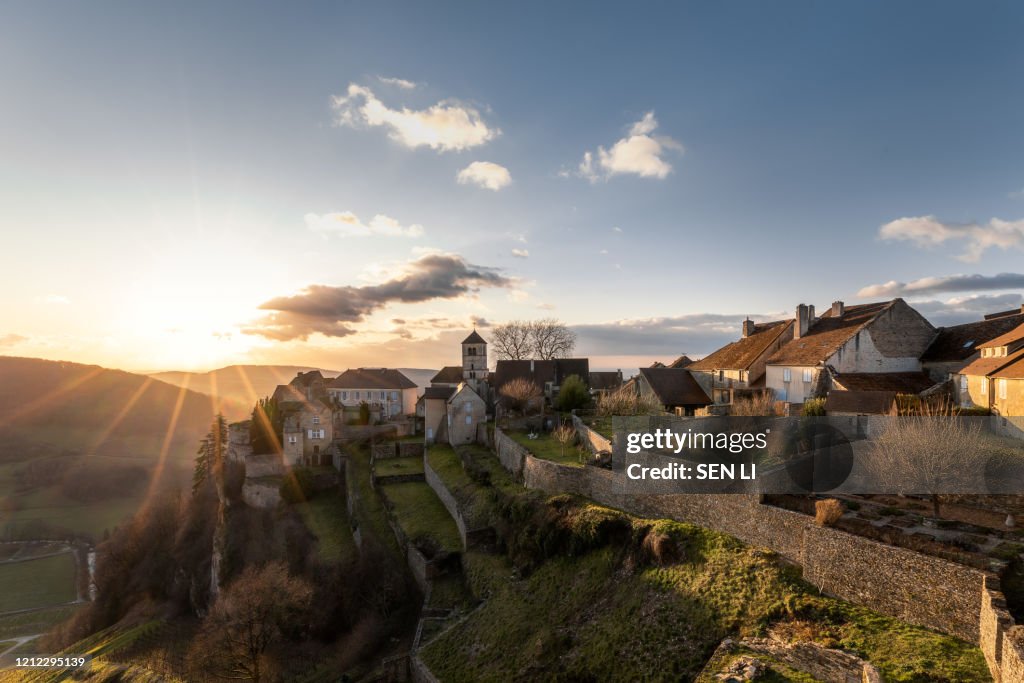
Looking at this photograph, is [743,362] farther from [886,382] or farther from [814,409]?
[814,409]

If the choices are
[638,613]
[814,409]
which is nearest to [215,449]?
[638,613]

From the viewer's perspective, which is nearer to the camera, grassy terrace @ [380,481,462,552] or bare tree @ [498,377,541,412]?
grassy terrace @ [380,481,462,552]

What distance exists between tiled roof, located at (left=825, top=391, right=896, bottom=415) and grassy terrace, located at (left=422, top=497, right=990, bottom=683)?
1522cm

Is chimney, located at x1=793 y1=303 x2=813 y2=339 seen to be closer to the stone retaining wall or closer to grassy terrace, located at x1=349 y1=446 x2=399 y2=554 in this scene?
the stone retaining wall

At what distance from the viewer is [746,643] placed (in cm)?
1221

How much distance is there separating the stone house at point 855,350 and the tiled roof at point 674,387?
5.34 meters

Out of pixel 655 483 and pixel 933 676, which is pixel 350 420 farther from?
pixel 933 676

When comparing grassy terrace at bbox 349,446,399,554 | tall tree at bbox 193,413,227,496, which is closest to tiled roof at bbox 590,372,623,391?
grassy terrace at bbox 349,446,399,554

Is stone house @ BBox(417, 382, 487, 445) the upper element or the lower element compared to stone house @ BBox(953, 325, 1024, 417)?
lower

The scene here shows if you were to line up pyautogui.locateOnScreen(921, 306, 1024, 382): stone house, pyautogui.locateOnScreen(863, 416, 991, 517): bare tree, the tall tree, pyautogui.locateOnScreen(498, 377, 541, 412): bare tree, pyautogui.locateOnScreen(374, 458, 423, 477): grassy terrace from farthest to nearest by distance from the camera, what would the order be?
the tall tree
pyautogui.locateOnScreen(498, 377, 541, 412): bare tree
pyautogui.locateOnScreen(374, 458, 423, 477): grassy terrace
pyautogui.locateOnScreen(921, 306, 1024, 382): stone house
pyautogui.locateOnScreen(863, 416, 991, 517): bare tree

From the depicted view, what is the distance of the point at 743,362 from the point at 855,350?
8038 mm

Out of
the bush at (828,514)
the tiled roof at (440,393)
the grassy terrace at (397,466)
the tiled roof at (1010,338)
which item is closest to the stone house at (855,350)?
the tiled roof at (1010,338)

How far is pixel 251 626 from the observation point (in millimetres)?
24719

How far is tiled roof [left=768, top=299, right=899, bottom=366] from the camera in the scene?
31.4 m
